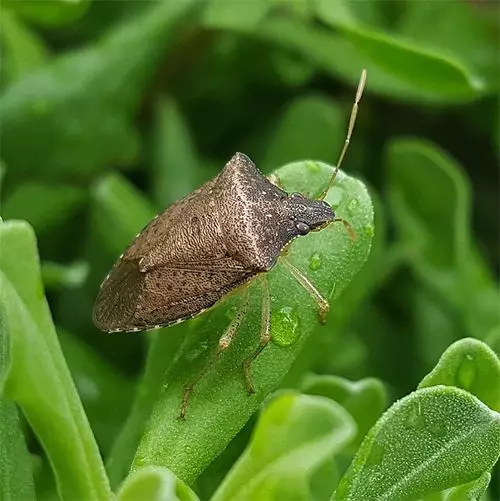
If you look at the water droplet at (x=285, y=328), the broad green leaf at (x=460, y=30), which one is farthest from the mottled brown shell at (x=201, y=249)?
the broad green leaf at (x=460, y=30)

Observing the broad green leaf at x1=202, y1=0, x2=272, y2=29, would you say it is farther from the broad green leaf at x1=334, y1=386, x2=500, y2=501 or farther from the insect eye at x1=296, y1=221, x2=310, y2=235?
the broad green leaf at x1=334, y1=386, x2=500, y2=501

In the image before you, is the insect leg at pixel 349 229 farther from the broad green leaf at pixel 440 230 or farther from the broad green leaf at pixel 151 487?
the broad green leaf at pixel 440 230

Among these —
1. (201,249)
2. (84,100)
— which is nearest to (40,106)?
(84,100)

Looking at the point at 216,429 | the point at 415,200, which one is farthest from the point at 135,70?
the point at 216,429

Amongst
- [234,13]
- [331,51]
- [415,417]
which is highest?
[234,13]

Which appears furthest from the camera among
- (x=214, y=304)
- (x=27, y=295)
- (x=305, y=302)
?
(x=214, y=304)

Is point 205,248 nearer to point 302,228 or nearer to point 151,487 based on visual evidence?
point 302,228

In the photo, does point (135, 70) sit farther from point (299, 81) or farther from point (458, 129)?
point (458, 129)
